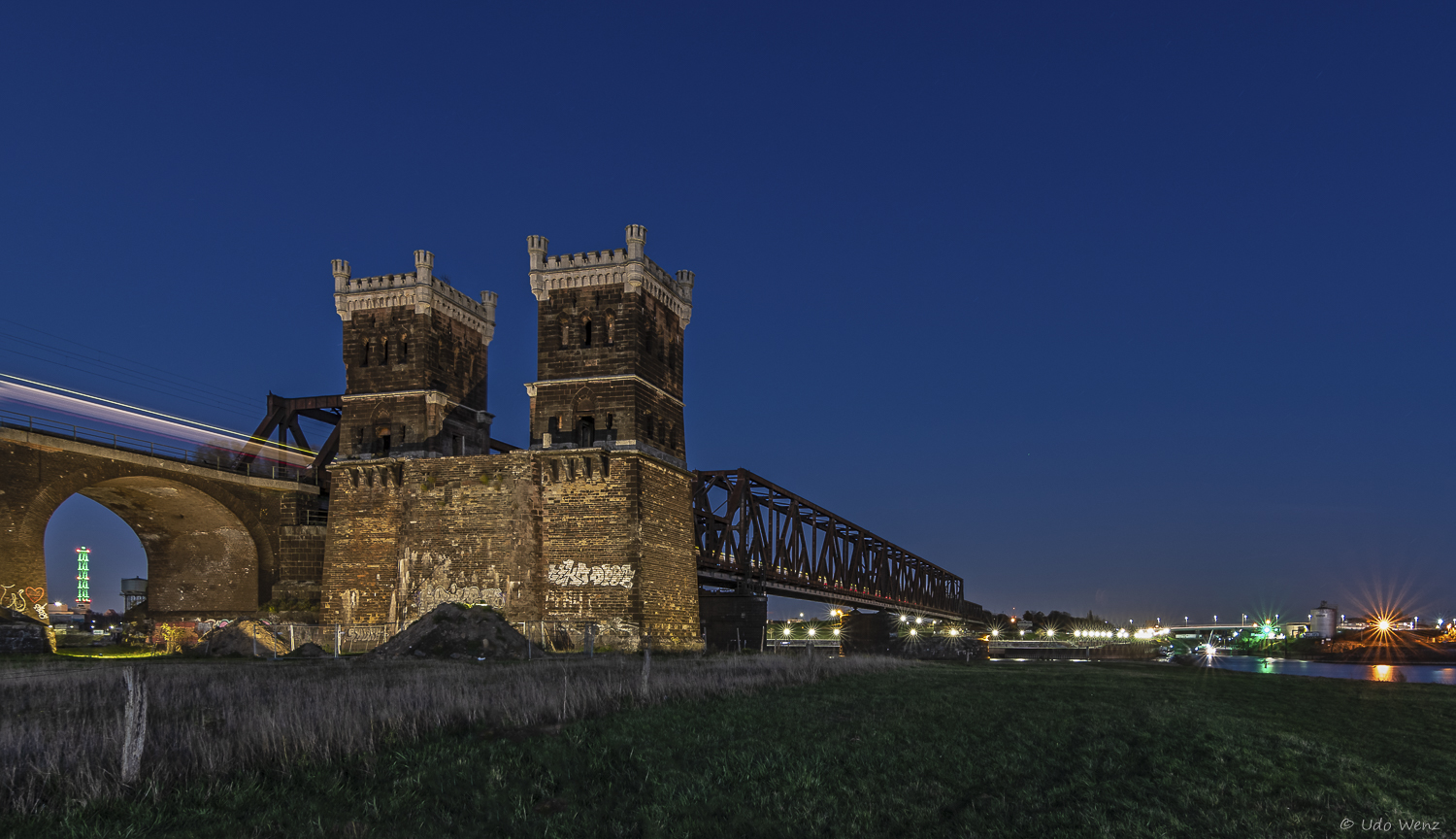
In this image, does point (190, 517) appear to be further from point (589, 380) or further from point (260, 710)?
point (260, 710)

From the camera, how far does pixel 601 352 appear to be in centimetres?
4231

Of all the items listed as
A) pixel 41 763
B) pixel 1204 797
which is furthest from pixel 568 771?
pixel 1204 797

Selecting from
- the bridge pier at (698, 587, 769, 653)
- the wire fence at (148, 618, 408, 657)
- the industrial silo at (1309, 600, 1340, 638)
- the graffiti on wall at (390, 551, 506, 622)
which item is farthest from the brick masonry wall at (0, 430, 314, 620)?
the industrial silo at (1309, 600, 1340, 638)

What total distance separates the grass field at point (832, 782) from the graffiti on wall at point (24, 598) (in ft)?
105

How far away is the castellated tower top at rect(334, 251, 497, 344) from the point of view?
156 feet

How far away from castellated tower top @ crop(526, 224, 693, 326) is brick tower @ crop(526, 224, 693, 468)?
47 millimetres

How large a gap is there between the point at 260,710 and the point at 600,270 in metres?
33.0

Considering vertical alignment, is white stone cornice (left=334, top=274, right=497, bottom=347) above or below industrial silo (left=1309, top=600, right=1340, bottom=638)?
above

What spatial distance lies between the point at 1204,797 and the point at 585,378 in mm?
34953

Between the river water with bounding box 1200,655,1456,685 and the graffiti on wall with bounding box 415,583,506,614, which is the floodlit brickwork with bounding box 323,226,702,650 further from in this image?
the river water with bounding box 1200,655,1456,685

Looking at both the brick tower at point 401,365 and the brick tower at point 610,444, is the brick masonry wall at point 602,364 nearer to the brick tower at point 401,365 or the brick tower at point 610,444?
the brick tower at point 610,444

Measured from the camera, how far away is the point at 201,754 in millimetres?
9539

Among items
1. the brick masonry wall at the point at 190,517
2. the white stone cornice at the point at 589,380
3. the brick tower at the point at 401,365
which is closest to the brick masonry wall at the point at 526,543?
the brick tower at the point at 401,365

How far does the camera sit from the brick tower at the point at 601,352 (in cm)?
4178
